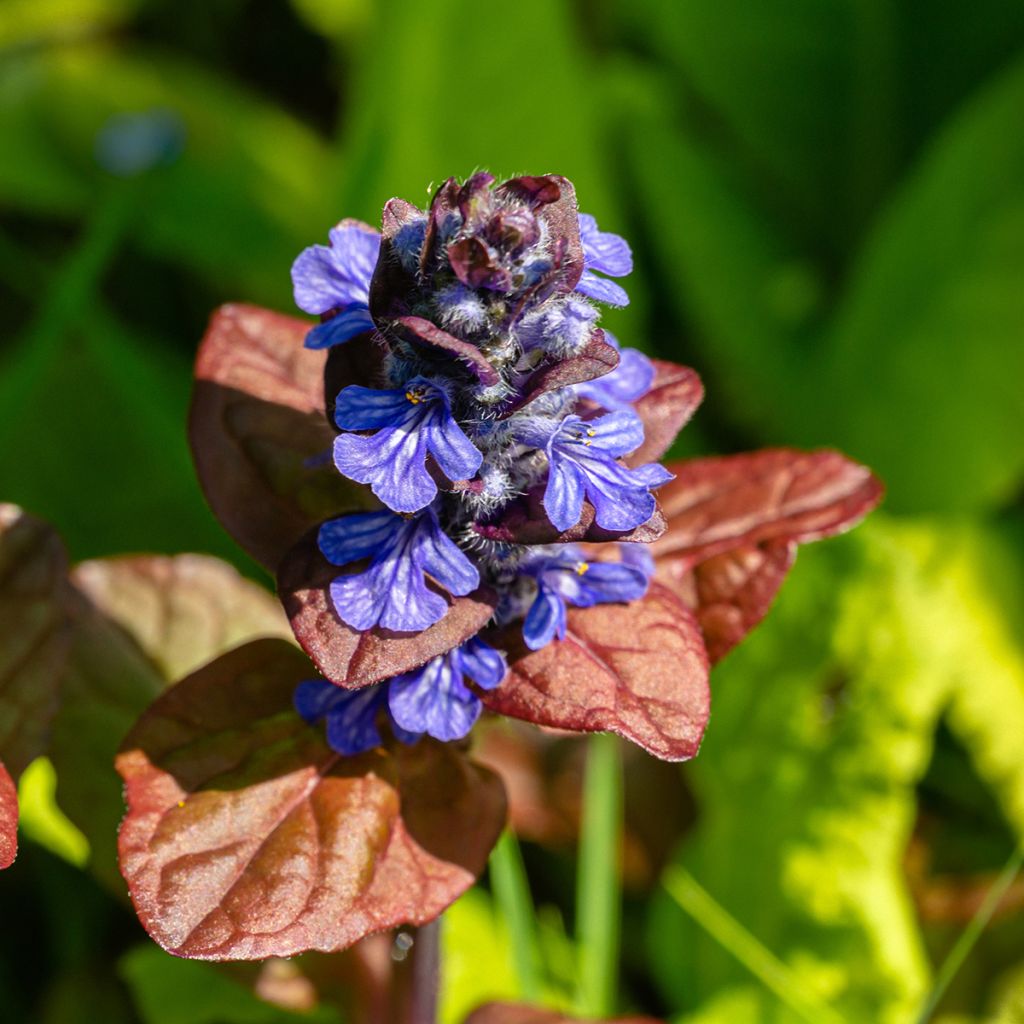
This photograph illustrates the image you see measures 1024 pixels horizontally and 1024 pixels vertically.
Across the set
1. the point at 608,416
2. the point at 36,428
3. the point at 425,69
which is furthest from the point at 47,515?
the point at 608,416

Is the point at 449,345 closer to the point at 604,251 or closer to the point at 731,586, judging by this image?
Result: the point at 604,251

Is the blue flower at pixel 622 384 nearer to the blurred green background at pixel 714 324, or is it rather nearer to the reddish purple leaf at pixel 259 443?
the reddish purple leaf at pixel 259 443

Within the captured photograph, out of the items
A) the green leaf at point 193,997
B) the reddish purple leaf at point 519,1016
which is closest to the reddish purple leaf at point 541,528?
the reddish purple leaf at point 519,1016

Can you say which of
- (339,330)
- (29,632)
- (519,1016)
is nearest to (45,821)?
(29,632)

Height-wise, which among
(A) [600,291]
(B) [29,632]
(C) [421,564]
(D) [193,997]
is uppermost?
(A) [600,291]

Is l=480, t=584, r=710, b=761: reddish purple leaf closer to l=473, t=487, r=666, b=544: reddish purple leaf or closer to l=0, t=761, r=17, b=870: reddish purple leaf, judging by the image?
l=473, t=487, r=666, b=544: reddish purple leaf

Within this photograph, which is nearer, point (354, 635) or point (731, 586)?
point (354, 635)

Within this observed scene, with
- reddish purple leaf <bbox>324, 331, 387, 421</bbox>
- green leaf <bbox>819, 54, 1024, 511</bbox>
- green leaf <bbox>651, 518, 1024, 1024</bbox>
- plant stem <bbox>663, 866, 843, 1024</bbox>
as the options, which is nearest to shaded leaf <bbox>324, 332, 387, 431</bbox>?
reddish purple leaf <bbox>324, 331, 387, 421</bbox>
